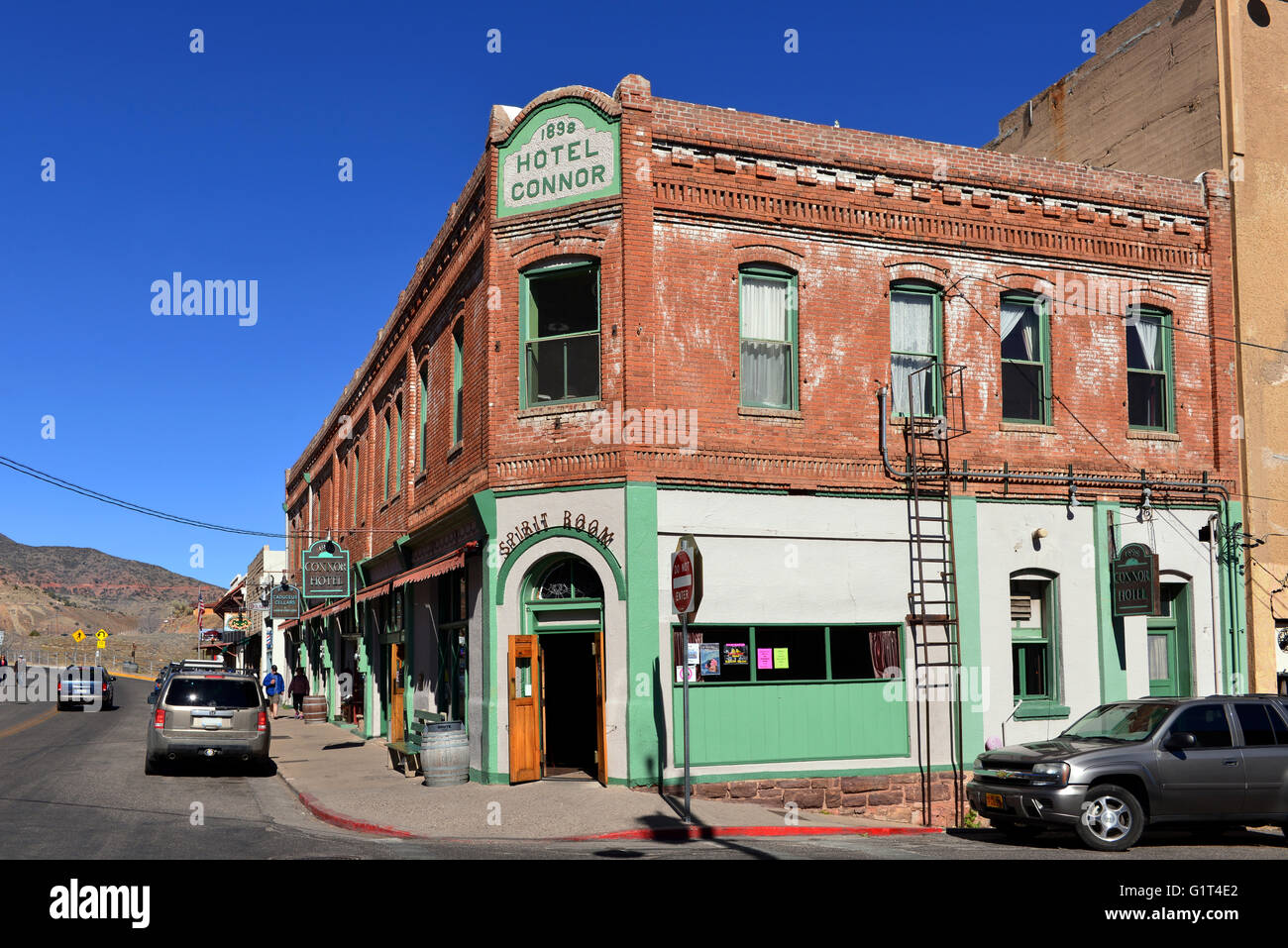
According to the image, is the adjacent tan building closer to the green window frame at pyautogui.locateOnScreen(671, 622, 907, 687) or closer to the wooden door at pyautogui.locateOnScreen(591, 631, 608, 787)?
the green window frame at pyautogui.locateOnScreen(671, 622, 907, 687)

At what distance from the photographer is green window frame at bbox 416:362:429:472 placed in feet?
76.7

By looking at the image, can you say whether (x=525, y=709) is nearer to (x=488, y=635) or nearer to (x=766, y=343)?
(x=488, y=635)

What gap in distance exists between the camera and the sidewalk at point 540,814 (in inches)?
522

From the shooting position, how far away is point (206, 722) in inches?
770

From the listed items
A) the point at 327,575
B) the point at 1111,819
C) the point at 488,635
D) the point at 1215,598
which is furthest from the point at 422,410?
the point at 1111,819

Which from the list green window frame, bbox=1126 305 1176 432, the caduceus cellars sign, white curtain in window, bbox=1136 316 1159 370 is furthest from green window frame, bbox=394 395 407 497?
white curtain in window, bbox=1136 316 1159 370

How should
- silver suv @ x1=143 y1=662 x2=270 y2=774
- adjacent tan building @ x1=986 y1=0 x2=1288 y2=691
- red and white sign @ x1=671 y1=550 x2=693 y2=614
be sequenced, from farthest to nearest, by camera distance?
adjacent tan building @ x1=986 y1=0 x2=1288 y2=691 → silver suv @ x1=143 y1=662 x2=270 y2=774 → red and white sign @ x1=671 y1=550 x2=693 y2=614

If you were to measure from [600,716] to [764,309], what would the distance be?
6.40m

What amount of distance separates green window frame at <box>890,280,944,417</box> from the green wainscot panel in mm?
4396

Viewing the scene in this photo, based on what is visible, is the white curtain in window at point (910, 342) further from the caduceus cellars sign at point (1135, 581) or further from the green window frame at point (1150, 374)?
the caduceus cellars sign at point (1135, 581)

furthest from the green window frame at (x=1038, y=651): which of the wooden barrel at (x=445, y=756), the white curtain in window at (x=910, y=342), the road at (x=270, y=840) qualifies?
the wooden barrel at (x=445, y=756)

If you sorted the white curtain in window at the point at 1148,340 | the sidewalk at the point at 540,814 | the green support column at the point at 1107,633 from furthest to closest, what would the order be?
the white curtain in window at the point at 1148,340
the green support column at the point at 1107,633
the sidewalk at the point at 540,814

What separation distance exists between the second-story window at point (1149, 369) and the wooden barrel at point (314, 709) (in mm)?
24681
